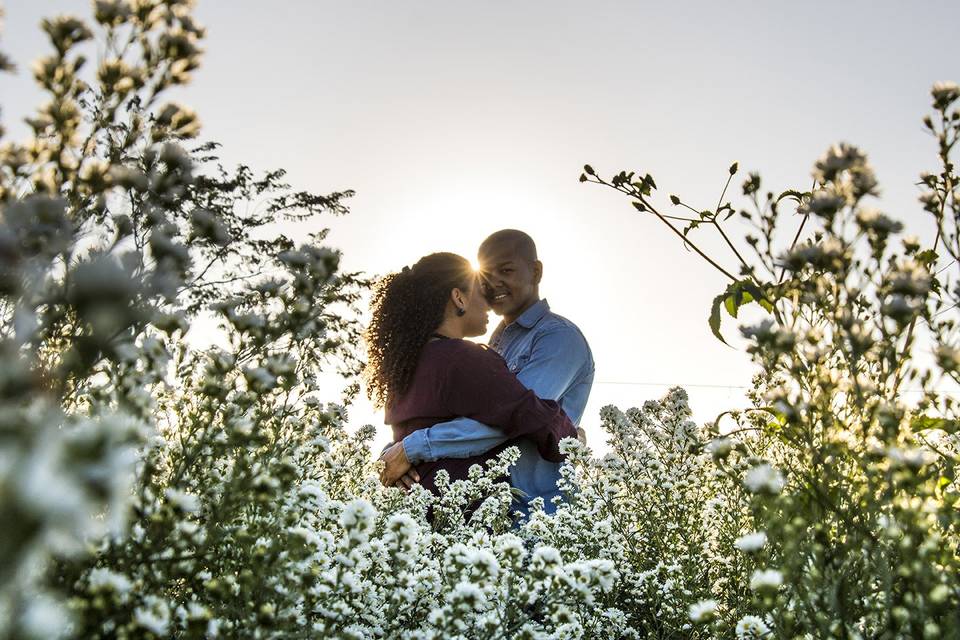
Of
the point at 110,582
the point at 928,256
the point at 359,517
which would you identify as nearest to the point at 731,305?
the point at 928,256

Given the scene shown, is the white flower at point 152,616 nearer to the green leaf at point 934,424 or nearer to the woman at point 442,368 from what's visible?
the green leaf at point 934,424

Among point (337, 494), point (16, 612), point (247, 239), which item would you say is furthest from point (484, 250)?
point (16, 612)

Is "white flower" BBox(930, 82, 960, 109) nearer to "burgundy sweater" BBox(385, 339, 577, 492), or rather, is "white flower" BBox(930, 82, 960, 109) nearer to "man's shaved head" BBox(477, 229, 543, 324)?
"burgundy sweater" BBox(385, 339, 577, 492)

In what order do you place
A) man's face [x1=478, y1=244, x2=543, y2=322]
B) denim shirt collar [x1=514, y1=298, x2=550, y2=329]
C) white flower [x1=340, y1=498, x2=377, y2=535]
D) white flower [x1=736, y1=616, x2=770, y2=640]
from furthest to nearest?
man's face [x1=478, y1=244, x2=543, y2=322], denim shirt collar [x1=514, y1=298, x2=550, y2=329], white flower [x1=736, y1=616, x2=770, y2=640], white flower [x1=340, y1=498, x2=377, y2=535]

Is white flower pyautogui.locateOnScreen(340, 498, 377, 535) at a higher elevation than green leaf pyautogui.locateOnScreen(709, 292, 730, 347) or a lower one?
lower

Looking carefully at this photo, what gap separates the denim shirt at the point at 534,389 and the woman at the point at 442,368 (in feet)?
0.31

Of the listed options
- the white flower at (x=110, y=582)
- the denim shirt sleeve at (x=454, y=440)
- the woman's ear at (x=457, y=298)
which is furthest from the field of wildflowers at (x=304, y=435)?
the woman's ear at (x=457, y=298)

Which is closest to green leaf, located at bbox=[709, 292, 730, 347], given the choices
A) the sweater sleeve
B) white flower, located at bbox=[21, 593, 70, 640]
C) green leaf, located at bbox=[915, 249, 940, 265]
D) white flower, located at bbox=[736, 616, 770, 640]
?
green leaf, located at bbox=[915, 249, 940, 265]

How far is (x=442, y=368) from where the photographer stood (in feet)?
12.6

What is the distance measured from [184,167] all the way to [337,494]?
83.3 inches

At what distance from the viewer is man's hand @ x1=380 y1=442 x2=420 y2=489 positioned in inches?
152

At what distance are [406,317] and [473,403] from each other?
0.83 metres

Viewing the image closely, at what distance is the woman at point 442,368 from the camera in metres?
3.66

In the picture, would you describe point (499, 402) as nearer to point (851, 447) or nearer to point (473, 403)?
point (473, 403)
